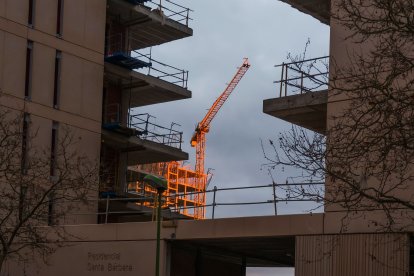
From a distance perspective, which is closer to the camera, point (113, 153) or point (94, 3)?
point (94, 3)

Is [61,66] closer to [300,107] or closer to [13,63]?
[13,63]

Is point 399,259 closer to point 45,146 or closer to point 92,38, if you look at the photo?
point 45,146

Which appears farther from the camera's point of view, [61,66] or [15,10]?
[61,66]

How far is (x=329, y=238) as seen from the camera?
2730 cm

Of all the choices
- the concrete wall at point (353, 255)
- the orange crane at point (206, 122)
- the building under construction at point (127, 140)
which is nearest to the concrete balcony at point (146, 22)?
the building under construction at point (127, 140)

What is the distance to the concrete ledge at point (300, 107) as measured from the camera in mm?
31719

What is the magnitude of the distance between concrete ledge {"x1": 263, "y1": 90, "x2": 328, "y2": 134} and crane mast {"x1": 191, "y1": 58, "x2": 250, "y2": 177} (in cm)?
9918

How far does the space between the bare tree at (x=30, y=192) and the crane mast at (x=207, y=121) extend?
90.0 metres

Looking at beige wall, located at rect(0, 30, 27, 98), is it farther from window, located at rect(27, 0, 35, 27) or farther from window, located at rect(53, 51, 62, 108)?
window, located at rect(53, 51, 62, 108)

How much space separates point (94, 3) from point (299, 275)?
22391 mm

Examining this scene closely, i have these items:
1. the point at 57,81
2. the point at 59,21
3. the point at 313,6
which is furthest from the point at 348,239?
the point at 59,21

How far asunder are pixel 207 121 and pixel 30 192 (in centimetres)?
10665

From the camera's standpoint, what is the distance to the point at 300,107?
32.3 m

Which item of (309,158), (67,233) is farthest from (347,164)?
(67,233)
